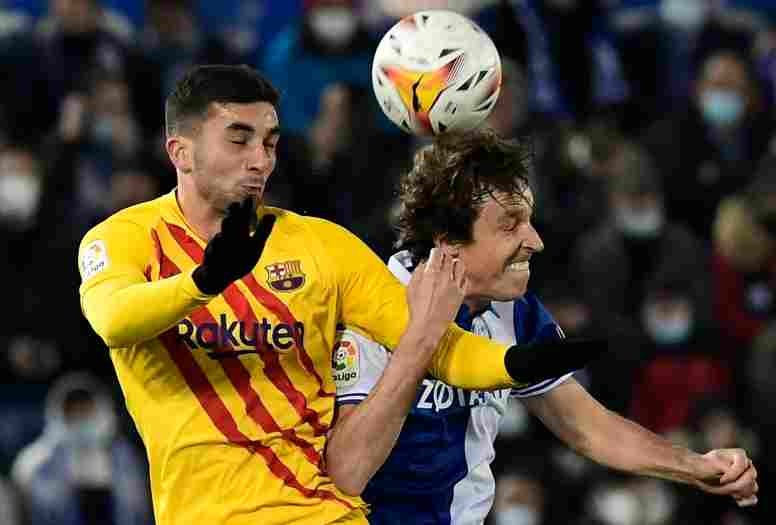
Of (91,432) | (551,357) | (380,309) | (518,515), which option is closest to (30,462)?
(91,432)

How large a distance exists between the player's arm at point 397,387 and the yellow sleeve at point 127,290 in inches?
26.5

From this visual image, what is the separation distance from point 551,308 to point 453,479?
13.3 feet

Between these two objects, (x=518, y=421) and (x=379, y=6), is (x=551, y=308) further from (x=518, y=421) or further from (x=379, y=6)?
(x=379, y=6)

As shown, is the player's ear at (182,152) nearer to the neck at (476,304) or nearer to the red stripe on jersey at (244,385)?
the red stripe on jersey at (244,385)

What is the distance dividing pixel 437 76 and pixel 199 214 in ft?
3.24

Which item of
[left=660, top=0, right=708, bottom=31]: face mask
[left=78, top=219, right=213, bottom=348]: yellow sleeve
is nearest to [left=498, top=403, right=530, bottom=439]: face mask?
[left=660, top=0, right=708, bottom=31]: face mask

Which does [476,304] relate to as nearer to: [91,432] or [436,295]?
[436,295]

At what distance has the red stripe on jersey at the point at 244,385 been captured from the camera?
16.6 feet

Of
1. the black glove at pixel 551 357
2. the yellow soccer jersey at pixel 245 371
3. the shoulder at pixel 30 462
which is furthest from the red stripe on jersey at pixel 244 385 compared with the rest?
the shoulder at pixel 30 462

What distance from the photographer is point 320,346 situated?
205 inches

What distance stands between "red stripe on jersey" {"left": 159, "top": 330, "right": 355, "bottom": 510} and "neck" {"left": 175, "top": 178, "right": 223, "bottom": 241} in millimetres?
320

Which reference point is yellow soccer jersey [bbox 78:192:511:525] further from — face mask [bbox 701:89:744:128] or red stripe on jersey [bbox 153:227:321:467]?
face mask [bbox 701:89:744:128]

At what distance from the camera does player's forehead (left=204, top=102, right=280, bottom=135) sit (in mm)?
5133

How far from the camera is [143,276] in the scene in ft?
16.4
